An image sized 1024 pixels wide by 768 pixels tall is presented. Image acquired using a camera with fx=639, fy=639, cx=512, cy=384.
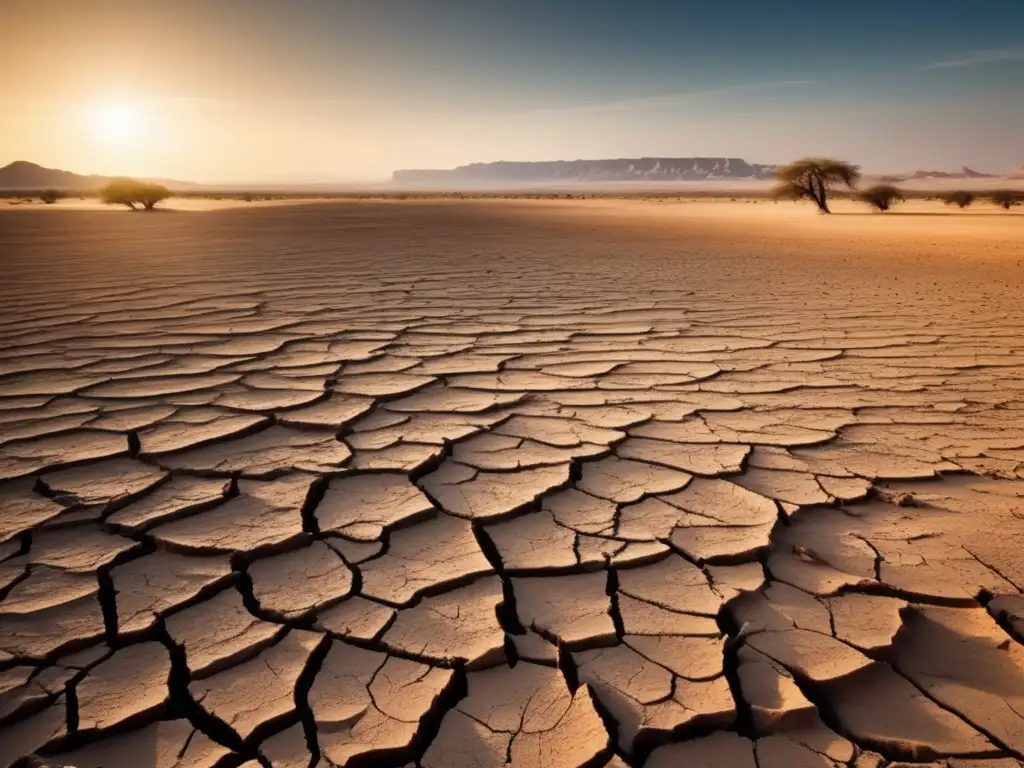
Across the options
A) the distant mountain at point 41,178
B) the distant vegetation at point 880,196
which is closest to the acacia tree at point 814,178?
the distant vegetation at point 880,196

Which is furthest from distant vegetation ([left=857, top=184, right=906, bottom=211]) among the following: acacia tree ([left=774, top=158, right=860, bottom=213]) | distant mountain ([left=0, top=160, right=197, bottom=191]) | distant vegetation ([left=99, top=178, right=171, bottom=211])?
Answer: distant mountain ([left=0, top=160, right=197, bottom=191])

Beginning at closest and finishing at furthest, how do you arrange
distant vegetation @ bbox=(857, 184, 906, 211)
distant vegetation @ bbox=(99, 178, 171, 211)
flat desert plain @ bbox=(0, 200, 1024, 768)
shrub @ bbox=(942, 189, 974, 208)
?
flat desert plain @ bbox=(0, 200, 1024, 768), distant vegetation @ bbox=(99, 178, 171, 211), distant vegetation @ bbox=(857, 184, 906, 211), shrub @ bbox=(942, 189, 974, 208)

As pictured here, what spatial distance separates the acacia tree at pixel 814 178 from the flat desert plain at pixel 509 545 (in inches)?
649

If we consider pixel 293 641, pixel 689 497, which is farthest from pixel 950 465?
pixel 293 641

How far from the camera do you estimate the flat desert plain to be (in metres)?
1.12

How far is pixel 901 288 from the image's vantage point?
5344 mm

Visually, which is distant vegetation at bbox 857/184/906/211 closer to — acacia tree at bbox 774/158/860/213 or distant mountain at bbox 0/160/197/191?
acacia tree at bbox 774/158/860/213

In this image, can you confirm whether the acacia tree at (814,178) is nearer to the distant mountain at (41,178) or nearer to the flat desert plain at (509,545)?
the flat desert plain at (509,545)

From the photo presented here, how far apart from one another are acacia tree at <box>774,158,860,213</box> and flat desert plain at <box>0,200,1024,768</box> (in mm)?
16482

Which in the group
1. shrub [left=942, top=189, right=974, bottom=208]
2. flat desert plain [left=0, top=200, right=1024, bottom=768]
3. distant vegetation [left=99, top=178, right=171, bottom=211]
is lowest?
shrub [left=942, top=189, right=974, bottom=208]

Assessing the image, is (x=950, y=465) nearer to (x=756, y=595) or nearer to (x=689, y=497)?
(x=689, y=497)

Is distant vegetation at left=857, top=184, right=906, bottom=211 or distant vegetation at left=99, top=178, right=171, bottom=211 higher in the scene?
distant vegetation at left=99, top=178, right=171, bottom=211

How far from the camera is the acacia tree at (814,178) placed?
1795 centimetres

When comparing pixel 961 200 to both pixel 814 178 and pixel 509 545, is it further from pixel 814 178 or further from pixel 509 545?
pixel 509 545
